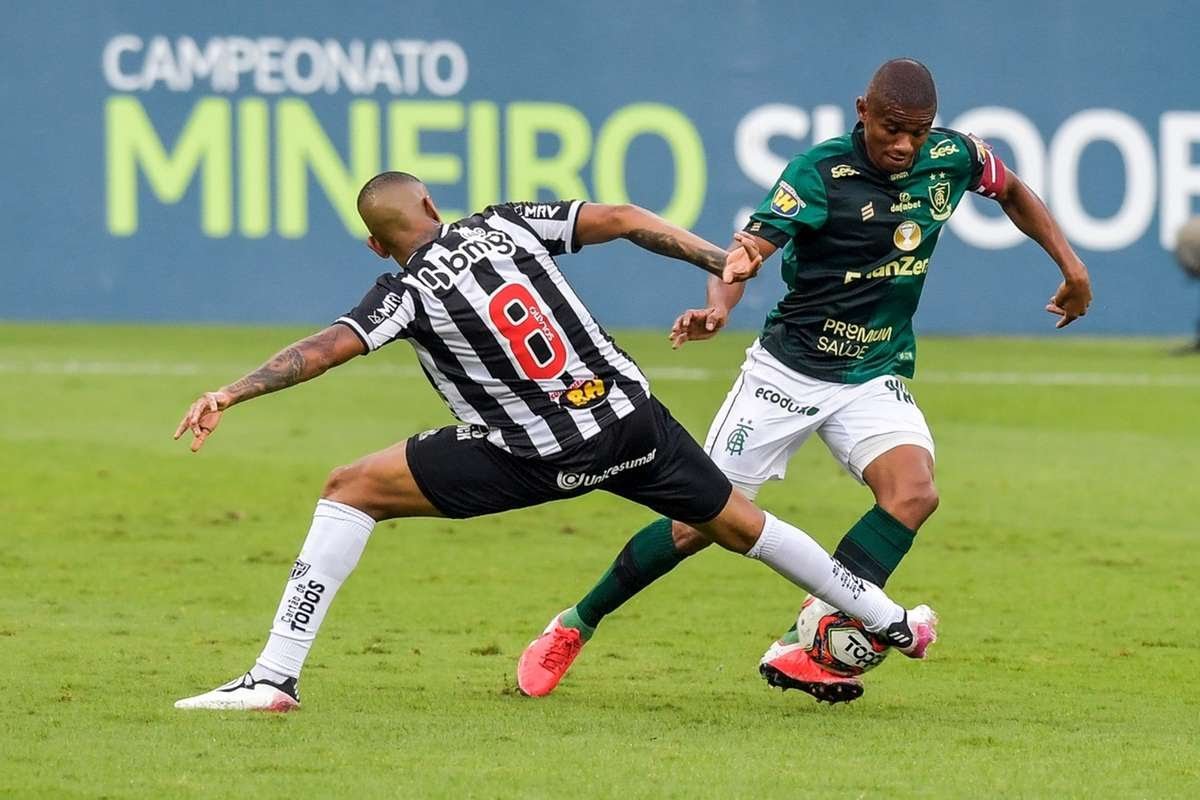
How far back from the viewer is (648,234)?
22.7ft

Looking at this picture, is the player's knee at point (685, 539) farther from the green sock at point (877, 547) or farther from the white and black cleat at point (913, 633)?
the white and black cleat at point (913, 633)

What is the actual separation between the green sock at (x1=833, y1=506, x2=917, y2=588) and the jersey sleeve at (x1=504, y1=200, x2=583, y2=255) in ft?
4.69

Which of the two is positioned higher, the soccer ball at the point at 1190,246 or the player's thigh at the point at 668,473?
the player's thigh at the point at 668,473

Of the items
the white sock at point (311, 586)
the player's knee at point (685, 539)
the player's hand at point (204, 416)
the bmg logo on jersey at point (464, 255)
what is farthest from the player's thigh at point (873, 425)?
the player's hand at point (204, 416)

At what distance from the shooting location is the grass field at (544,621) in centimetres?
604

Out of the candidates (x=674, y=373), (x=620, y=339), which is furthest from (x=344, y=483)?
(x=620, y=339)

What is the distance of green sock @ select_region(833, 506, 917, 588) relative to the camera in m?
7.39

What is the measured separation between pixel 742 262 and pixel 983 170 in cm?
134

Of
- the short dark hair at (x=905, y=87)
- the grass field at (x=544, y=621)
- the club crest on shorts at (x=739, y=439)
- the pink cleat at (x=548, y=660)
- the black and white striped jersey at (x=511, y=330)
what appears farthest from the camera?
the club crest on shorts at (x=739, y=439)

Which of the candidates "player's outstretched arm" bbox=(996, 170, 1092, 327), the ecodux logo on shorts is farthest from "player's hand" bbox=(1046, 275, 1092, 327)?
the ecodux logo on shorts

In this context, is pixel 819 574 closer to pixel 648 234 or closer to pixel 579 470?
pixel 579 470

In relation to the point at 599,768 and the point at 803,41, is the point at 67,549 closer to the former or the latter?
the point at 599,768

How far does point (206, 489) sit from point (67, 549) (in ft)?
7.72

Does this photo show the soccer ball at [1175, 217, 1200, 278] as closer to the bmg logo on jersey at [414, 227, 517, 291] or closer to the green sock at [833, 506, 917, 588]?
the green sock at [833, 506, 917, 588]
